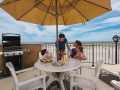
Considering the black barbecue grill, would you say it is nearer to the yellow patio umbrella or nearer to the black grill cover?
the black grill cover

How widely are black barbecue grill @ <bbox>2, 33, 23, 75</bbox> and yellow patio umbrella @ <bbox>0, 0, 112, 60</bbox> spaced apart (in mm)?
1362

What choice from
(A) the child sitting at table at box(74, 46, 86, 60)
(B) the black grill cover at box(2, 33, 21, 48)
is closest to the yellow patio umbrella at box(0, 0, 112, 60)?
(A) the child sitting at table at box(74, 46, 86, 60)

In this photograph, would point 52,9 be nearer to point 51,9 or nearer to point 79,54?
point 51,9

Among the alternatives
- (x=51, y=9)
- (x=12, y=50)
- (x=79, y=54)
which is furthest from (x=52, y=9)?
(x=12, y=50)

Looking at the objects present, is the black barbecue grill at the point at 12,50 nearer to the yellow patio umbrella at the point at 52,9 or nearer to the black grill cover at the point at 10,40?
the black grill cover at the point at 10,40

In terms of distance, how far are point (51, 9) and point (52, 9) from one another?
0.10 feet

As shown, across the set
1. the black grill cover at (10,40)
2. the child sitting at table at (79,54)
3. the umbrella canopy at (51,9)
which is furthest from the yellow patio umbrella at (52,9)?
the black grill cover at (10,40)

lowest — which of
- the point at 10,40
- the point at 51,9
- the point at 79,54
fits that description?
the point at 79,54

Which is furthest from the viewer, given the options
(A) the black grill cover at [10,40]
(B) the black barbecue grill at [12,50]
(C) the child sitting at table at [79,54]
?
(A) the black grill cover at [10,40]

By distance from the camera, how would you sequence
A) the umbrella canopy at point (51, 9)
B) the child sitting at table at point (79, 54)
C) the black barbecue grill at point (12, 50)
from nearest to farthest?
the umbrella canopy at point (51, 9) → the child sitting at table at point (79, 54) → the black barbecue grill at point (12, 50)

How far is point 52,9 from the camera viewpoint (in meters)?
3.05

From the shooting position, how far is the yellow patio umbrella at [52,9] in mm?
2377

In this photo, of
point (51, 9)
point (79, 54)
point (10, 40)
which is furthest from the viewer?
point (10, 40)

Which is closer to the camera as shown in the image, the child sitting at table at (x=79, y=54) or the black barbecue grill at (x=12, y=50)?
the child sitting at table at (x=79, y=54)
